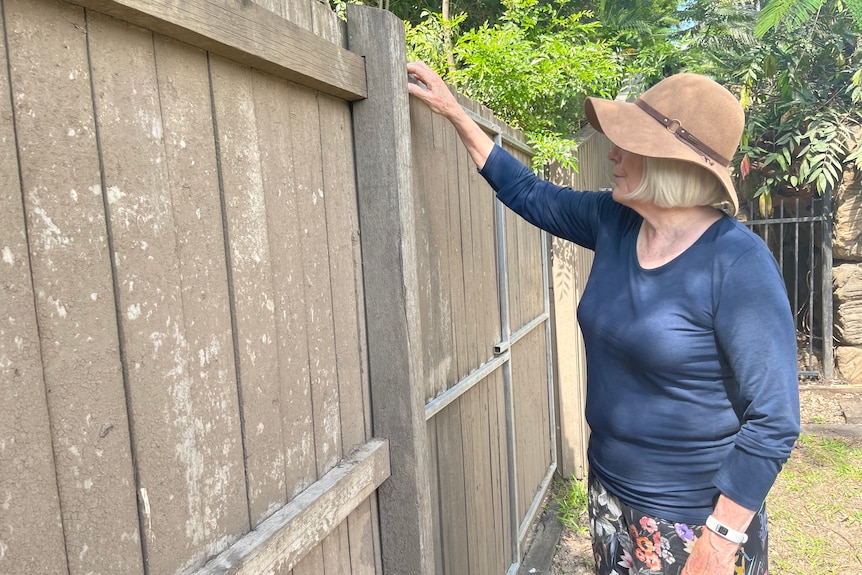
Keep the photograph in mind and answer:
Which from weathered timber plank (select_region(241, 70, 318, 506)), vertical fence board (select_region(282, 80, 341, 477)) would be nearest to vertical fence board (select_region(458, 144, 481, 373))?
vertical fence board (select_region(282, 80, 341, 477))

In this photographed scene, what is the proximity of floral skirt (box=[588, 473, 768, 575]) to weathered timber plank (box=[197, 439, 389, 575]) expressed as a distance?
2.24 feet

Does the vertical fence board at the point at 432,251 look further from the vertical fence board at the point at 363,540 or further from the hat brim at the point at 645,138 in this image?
the hat brim at the point at 645,138

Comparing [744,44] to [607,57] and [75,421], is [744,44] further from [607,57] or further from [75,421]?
[75,421]

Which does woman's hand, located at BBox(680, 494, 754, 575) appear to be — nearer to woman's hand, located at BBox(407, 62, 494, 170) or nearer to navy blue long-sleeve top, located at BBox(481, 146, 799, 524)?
navy blue long-sleeve top, located at BBox(481, 146, 799, 524)

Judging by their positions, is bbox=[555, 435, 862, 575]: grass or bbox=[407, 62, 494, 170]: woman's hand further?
bbox=[555, 435, 862, 575]: grass

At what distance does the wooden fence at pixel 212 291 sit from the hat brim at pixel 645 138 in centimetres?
55

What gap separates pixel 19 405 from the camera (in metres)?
0.76

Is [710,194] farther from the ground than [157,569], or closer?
farther from the ground

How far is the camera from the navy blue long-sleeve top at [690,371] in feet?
4.86

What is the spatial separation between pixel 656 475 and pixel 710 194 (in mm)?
746

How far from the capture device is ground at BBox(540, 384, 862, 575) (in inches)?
144

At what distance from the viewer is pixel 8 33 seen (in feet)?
2.48

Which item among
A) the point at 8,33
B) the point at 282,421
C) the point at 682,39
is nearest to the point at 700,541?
the point at 282,421

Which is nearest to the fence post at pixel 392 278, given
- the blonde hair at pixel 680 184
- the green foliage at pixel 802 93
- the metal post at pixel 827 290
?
the blonde hair at pixel 680 184
